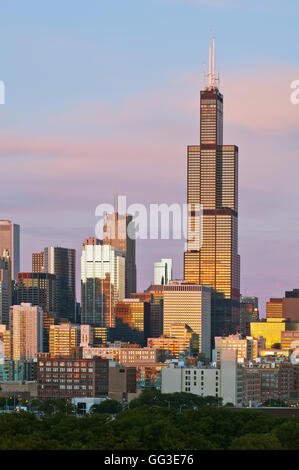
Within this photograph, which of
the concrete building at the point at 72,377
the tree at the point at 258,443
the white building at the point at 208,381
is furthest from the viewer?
the concrete building at the point at 72,377

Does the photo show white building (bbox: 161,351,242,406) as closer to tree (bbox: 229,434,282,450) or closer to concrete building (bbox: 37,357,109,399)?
concrete building (bbox: 37,357,109,399)

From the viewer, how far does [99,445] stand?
68.4 m

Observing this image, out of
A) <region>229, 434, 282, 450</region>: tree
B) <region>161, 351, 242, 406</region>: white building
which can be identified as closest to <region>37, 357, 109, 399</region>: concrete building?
<region>161, 351, 242, 406</region>: white building

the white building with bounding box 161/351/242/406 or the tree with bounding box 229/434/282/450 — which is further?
the white building with bounding box 161/351/242/406

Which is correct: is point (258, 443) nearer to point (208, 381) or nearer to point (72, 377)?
point (208, 381)

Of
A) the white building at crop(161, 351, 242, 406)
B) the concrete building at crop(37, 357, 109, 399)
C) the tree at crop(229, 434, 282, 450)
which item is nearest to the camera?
the tree at crop(229, 434, 282, 450)

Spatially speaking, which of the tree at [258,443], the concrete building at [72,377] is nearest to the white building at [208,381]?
the concrete building at [72,377]

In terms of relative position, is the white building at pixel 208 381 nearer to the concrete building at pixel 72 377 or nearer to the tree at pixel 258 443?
the concrete building at pixel 72 377

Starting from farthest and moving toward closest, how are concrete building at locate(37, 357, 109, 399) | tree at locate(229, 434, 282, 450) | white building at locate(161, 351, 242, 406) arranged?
1. concrete building at locate(37, 357, 109, 399)
2. white building at locate(161, 351, 242, 406)
3. tree at locate(229, 434, 282, 450)

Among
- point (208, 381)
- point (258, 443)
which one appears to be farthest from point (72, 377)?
point (258, 443)
